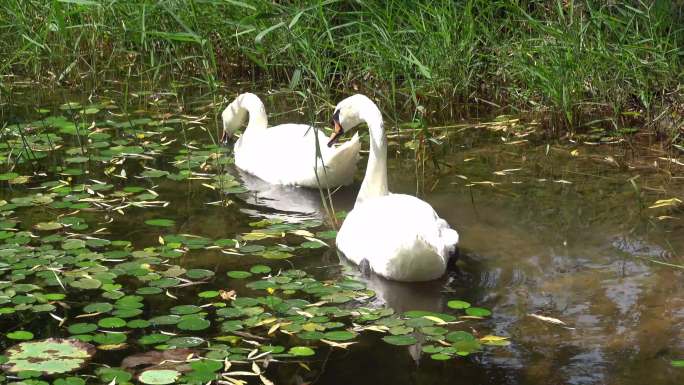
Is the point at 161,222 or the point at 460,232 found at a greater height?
the point at 161,222

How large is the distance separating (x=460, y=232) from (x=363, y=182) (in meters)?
0.60

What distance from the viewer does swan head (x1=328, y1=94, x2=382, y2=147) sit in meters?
6.23

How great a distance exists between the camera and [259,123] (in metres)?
7.60

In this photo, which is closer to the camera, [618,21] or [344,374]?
[344,374]

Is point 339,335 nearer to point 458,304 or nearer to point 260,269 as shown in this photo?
point 458,304

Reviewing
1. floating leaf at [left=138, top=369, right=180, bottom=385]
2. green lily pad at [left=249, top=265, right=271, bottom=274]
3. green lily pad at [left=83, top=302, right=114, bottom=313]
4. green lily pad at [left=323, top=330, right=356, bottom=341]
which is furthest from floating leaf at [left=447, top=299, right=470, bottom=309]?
green lily pad at [left=83, top=302, right=114, bottom=313]

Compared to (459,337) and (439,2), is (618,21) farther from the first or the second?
(459,337)

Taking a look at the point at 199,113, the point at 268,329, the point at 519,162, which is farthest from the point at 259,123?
the point at 268,329

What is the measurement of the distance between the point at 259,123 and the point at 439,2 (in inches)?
75.2

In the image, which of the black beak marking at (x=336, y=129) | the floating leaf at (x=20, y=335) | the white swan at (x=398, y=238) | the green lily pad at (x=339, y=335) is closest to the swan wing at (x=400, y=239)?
the white swan at (x=398, y=238)

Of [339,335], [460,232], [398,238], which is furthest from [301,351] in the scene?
Result: [460,232]

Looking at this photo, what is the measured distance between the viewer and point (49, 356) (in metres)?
4.42

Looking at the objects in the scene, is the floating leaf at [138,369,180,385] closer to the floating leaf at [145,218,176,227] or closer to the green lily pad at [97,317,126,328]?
the green lily pad at [97,317,126,328]

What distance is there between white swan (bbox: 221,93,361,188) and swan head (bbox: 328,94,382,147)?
10 centimetres
